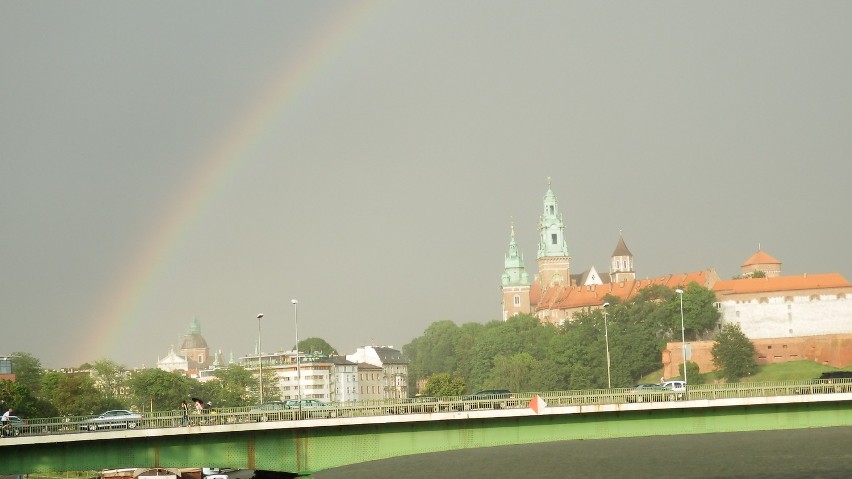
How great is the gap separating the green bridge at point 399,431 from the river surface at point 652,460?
18.3 m

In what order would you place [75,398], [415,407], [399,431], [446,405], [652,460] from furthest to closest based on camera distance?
[75,398], [652,460], [446,405], [415,407], [399,431]

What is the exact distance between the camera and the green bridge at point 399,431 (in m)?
64.9

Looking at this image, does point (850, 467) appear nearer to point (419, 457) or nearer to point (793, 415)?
point (793, 415)

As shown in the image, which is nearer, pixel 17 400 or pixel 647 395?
pixel 647 395

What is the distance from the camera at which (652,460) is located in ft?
349

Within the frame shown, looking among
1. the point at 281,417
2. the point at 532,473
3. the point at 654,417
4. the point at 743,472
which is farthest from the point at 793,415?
the point at 532,473

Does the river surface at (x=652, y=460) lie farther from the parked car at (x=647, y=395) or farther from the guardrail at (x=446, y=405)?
the guardrail at (x=446, y=405)

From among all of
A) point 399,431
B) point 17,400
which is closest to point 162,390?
point 17,400

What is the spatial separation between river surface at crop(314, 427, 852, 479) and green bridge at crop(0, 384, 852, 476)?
1830 centimetres

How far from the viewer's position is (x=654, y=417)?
224ft

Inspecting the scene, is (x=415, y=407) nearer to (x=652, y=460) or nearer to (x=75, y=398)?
(x=652, y=460)

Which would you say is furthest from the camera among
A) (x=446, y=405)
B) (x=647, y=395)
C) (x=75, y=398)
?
(x=75, y=398)

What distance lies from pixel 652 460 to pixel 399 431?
147ft

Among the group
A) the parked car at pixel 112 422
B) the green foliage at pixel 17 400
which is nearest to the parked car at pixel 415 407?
the parked car at pixel 112 422
